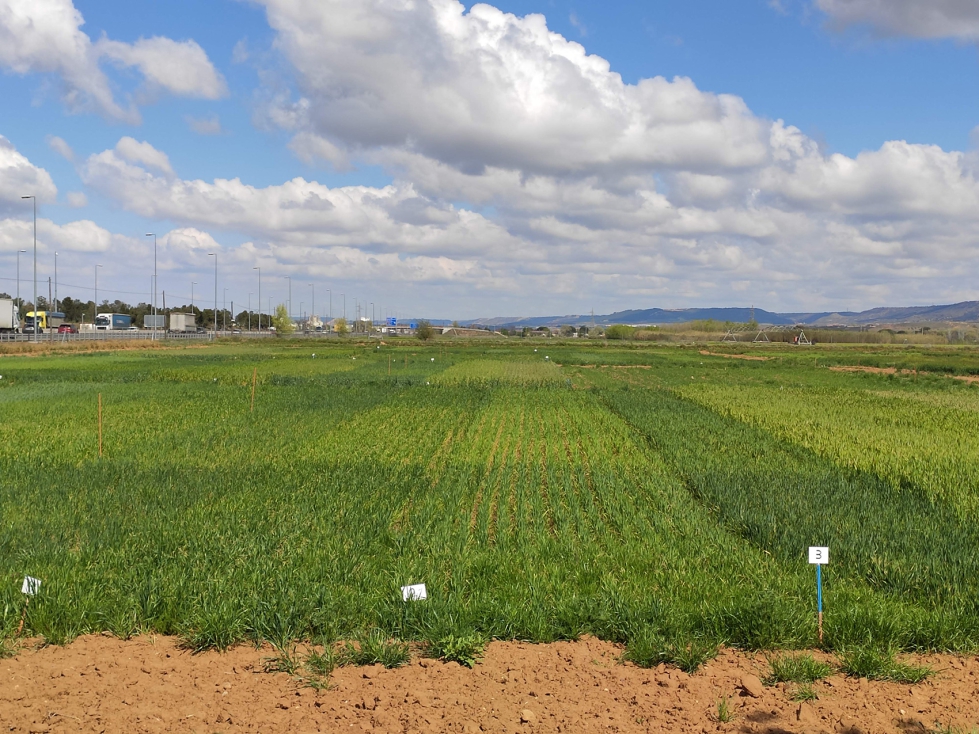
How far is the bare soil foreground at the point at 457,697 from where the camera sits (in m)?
6.24

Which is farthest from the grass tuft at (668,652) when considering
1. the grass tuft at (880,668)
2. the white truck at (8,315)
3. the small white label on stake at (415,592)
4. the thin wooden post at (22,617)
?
the white truck at (8,315)

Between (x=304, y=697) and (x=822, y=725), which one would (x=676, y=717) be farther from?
(x=304, y=697)

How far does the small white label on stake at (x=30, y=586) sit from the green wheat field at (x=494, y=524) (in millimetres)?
115

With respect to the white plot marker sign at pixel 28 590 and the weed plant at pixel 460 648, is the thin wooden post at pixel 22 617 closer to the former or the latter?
the white plot marker sign at pixel 28 590

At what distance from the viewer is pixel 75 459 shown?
1733 centimetres

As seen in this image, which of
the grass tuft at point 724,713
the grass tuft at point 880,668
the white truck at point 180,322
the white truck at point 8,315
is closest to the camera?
the grass tuft at point 724,713

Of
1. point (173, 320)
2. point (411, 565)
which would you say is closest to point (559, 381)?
point (411, 565)

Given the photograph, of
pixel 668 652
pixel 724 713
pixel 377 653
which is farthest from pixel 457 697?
pixel 724 713

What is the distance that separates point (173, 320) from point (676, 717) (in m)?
139

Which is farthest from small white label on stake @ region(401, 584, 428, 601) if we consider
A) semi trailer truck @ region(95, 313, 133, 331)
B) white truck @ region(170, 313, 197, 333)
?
semi trailer truck @ region(95, 313, 133, 331)

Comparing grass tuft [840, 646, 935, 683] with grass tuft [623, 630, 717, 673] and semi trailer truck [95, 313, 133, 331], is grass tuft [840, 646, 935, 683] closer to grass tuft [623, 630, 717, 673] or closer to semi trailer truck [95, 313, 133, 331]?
grass tuft [623, 630, 717, 673]

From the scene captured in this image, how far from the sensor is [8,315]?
3403 inches

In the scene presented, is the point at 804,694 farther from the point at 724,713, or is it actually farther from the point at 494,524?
the point at 494,524

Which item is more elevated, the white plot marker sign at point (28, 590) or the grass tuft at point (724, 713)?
the white plot marker sign at point (28, 590)
